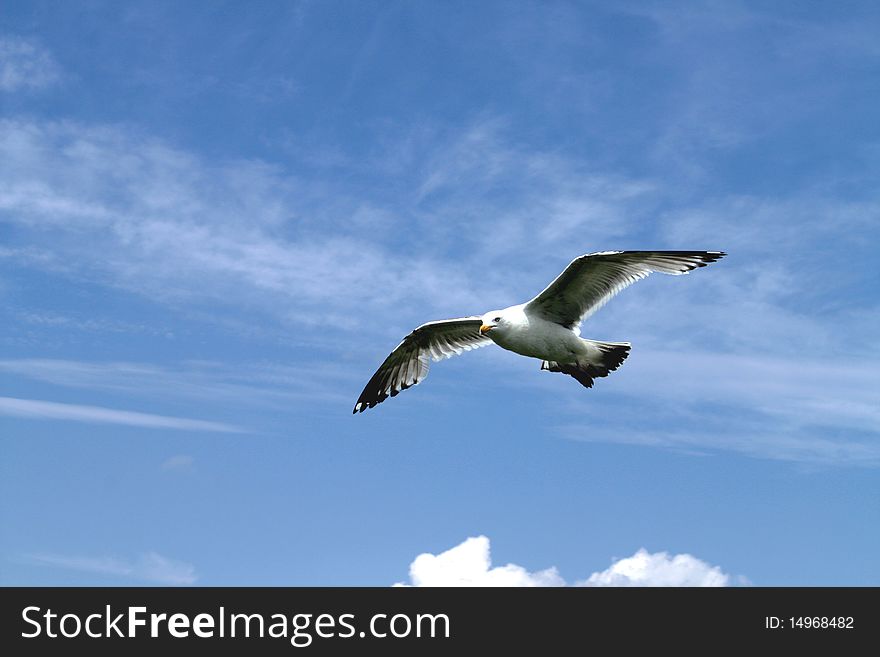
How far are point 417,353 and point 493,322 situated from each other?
11.5ft

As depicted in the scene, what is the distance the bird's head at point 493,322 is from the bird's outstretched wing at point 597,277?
1.68 ft

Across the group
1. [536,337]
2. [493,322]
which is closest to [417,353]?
[493,322]

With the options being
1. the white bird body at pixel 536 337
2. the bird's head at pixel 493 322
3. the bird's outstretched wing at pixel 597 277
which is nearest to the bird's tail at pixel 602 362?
the white bird body at pixel 536 337

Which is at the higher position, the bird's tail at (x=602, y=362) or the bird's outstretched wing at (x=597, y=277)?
the bird's outstretched wing at (x=597, y=277)

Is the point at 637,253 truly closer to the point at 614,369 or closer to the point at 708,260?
the point at 708,260

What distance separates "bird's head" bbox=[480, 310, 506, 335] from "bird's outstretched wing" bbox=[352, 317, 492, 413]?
72.1 inches

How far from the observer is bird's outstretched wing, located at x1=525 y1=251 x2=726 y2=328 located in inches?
495

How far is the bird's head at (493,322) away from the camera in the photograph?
1362 centimetres

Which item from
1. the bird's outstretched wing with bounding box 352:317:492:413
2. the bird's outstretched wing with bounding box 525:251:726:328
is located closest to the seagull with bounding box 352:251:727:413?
the bird's outstretched wing with bounding box 525:251:726:328

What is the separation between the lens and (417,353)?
55.3ft

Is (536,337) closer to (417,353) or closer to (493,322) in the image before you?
(493,322)

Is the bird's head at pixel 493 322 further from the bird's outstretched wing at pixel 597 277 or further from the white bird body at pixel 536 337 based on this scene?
the bird's outstretched wing at pixel 597 277

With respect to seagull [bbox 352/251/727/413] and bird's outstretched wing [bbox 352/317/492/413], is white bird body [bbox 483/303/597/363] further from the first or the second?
bird's outstretched wing [bbox 352/317/492/413]
